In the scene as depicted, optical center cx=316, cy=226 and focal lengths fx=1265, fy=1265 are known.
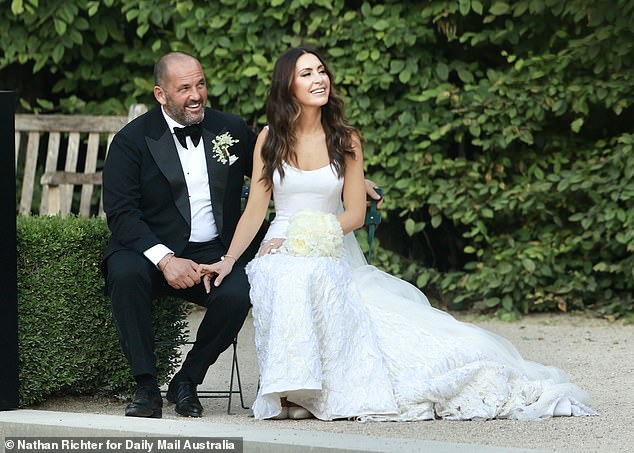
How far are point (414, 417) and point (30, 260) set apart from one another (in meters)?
1.68

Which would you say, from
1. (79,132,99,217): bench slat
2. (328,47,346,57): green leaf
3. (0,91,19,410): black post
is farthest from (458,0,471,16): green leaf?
(0,91,19,410): black post

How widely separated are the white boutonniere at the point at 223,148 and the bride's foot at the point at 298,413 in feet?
3.73

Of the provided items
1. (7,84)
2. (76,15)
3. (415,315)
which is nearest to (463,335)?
(415,315)

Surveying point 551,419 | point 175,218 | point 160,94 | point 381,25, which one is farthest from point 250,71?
point 551,419

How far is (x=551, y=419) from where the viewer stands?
489 centimetres

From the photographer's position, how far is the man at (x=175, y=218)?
16.4 ft

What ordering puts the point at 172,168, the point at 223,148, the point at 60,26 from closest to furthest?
1. the point at 172,168
2. the point at 223,148
3. the point at 60,26

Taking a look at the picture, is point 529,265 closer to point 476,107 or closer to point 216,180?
point 476,107

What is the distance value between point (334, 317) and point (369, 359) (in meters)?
0.22

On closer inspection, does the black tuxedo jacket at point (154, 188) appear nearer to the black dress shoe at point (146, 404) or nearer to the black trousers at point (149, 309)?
the black trousers at point (149, 309)

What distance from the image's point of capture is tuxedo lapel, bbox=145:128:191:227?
5.34 metres

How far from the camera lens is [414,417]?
4898 mm

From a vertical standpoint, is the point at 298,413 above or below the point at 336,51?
below

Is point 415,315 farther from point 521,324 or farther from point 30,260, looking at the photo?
point 521,324
